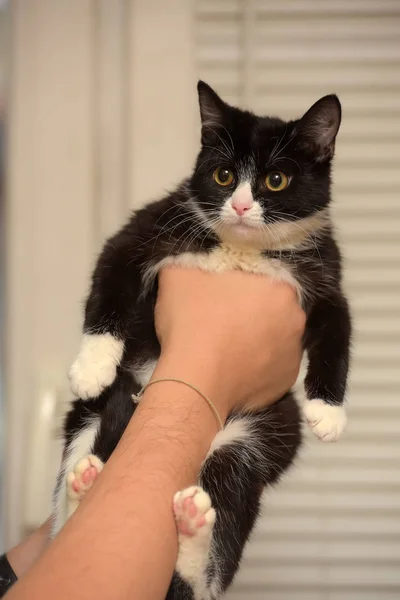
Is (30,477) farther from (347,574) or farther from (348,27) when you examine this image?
(348,27)

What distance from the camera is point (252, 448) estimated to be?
120cm

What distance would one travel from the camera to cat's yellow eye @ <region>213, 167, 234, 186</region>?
1.21 m

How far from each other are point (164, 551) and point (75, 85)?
144 centimetres

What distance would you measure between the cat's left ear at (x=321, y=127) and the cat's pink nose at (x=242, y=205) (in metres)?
0.20

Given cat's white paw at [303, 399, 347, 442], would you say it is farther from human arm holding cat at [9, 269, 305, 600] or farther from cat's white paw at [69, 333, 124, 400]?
cat's white paw at [69, 333, 124, 400]

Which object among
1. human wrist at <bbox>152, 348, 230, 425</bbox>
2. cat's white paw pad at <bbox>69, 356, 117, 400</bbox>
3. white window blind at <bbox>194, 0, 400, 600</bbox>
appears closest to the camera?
human wrist at <bbox>152, 348, 230, 425</bbox>

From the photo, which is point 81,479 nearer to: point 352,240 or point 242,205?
point 242,205

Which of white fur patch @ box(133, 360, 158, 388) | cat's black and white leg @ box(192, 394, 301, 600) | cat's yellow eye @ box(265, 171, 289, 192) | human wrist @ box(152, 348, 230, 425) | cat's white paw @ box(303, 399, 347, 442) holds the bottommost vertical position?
cat's black and white leg @ box(192, 394, 301, 600)

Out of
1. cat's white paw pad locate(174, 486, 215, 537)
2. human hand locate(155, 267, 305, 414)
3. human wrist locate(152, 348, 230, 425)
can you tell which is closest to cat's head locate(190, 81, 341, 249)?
human hand locate(155, 267, 305, 414)

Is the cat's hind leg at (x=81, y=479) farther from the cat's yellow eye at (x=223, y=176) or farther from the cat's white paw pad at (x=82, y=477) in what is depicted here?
the cat's yellow eye at (x=223, y=176)

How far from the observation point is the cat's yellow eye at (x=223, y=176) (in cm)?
121

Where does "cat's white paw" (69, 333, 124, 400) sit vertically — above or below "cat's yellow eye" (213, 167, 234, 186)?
below

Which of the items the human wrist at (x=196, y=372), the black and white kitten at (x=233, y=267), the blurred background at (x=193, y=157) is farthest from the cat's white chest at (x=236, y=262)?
the blurred background at (x=193, y=157)

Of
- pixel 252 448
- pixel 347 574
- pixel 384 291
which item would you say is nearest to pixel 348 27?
pixel 384 291
